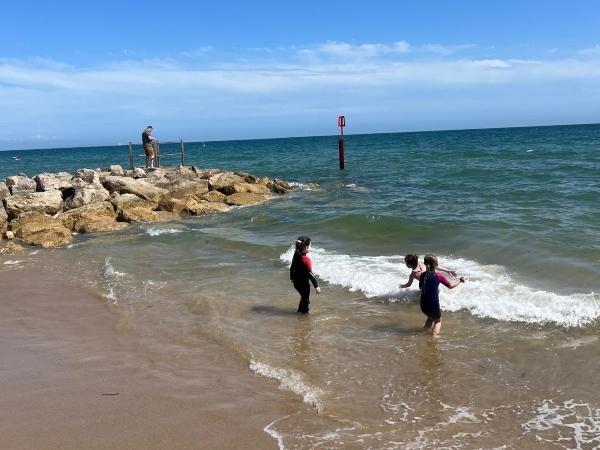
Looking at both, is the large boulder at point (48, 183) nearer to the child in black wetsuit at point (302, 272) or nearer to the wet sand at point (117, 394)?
the wet sand at point (117, 394)

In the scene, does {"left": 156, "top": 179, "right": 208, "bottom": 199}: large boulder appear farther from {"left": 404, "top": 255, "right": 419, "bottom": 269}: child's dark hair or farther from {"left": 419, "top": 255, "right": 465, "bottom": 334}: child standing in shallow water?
{"left": 419, "top": 255, "right": 465, "bottom": 334}: child standing in shallow water

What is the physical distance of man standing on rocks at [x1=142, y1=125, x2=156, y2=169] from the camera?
88.3 ft

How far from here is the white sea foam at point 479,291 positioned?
841cm

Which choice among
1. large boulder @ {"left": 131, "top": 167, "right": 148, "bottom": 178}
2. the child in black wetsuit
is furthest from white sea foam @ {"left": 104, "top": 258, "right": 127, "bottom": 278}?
large boulder @ {"left": 131, "top": 167, "right": 148, "bottom": 178}

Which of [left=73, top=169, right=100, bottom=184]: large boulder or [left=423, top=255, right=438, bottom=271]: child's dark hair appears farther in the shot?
[left=73, top=169, right=100, bottom=184]: large boulder

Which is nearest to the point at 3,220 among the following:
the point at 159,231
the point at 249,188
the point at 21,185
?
the point at 159,231

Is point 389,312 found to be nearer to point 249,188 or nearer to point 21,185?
point 249,188

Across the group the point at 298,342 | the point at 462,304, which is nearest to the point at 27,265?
the point at 298,342

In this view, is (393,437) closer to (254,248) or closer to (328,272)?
(328,272)

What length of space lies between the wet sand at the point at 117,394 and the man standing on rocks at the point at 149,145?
19332mm

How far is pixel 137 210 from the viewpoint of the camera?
63.8 feet

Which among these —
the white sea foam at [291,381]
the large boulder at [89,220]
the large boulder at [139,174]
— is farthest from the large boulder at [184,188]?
the white sea foam at [291,381]

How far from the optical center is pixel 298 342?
25.6ft

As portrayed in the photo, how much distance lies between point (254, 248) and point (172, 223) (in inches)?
222
